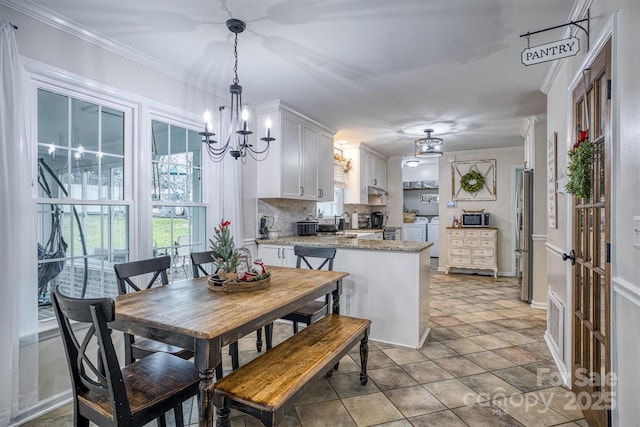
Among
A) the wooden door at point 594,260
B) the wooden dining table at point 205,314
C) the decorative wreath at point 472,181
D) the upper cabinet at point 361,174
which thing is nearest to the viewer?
the wooden dining table at point 205,314

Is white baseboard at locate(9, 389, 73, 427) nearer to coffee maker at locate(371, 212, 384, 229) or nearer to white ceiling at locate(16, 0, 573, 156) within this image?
white ceiling at locate(16, 0, 573, 156)

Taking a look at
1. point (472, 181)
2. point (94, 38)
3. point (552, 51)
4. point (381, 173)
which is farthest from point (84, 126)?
point (472, 181)

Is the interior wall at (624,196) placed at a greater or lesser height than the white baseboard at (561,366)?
greater

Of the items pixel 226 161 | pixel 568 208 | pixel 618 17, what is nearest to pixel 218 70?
pixel 226 161

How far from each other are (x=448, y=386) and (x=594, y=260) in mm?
1300

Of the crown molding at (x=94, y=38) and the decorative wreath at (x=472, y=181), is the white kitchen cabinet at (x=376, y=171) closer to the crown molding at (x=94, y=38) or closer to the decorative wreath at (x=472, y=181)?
the decorative wreath at (x=472, y=181)

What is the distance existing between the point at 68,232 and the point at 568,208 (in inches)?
142

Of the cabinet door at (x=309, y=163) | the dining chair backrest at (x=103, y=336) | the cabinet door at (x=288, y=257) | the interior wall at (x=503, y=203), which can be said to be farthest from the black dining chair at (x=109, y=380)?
the interior wall at (x=503, y=203)

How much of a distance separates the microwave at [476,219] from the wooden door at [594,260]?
14.5 ft

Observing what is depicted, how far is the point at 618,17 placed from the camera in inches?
59.1

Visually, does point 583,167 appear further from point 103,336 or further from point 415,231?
point 415,231

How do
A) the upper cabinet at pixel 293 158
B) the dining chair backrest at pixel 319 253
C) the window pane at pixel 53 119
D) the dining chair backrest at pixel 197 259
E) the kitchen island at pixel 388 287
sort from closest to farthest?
the window pane at pixel 53 119
the dining chair backrest at pixel 197 259
the dining chair backrest at pixel 319 253
the kitchen island at pixel 388 287
the upper cabinet at pixel 293 158

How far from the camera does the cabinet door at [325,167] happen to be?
4812 mm

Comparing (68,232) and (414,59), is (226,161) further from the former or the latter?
(414,59)
